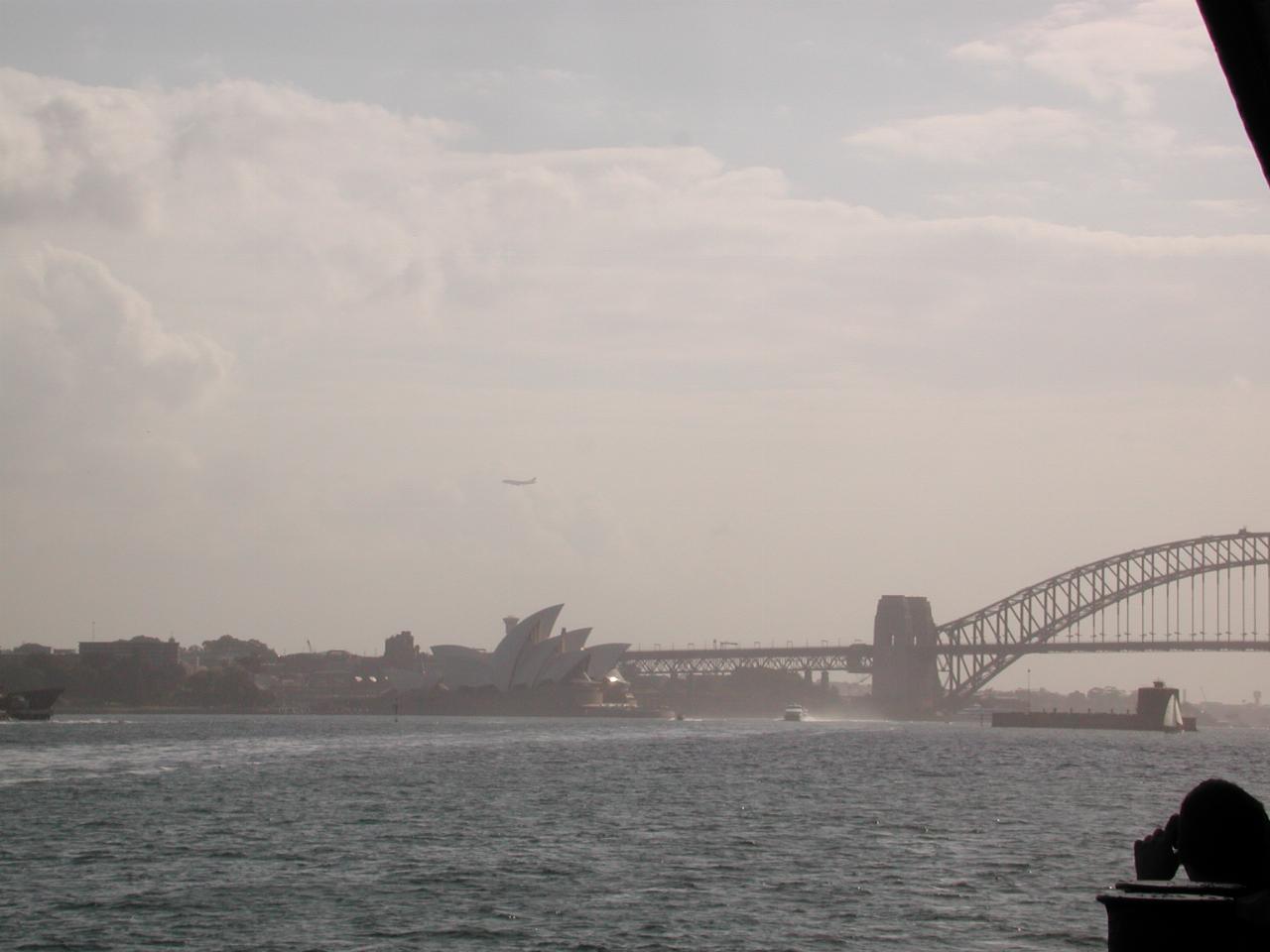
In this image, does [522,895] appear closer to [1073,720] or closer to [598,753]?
[598,753]

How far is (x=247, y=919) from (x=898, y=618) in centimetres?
15929

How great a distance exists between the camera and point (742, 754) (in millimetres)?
80688

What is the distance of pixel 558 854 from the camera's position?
32.5 meters

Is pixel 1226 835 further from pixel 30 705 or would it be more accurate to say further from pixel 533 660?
pixel 533 660

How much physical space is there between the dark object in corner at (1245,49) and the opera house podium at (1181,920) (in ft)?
7.09

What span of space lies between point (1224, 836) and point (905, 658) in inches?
6861

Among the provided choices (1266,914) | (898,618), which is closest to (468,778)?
(1266,914)

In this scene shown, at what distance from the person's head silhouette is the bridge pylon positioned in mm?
173178

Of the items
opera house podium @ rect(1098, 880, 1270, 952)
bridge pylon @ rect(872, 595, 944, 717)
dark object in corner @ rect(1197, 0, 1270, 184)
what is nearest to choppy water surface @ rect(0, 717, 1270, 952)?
opera house podium @ rect(1098, 880, 1270, 952)

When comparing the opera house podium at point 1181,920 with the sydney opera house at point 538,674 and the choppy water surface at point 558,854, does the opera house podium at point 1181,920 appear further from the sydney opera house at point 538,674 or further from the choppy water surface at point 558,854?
the sydney opera house at point 538,674

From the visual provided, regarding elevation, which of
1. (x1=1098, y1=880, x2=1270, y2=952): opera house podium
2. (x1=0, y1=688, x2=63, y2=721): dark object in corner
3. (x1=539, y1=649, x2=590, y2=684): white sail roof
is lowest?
(x1=0, y1=688, x2=63, y2=721): dark object in corner

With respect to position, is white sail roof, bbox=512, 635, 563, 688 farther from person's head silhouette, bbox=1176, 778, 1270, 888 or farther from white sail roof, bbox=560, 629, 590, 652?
person's head silhouette, bbox=1176, 778, 1270, 888

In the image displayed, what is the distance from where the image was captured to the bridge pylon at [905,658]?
176750 mm

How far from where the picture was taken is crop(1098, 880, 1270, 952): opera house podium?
4.79m
